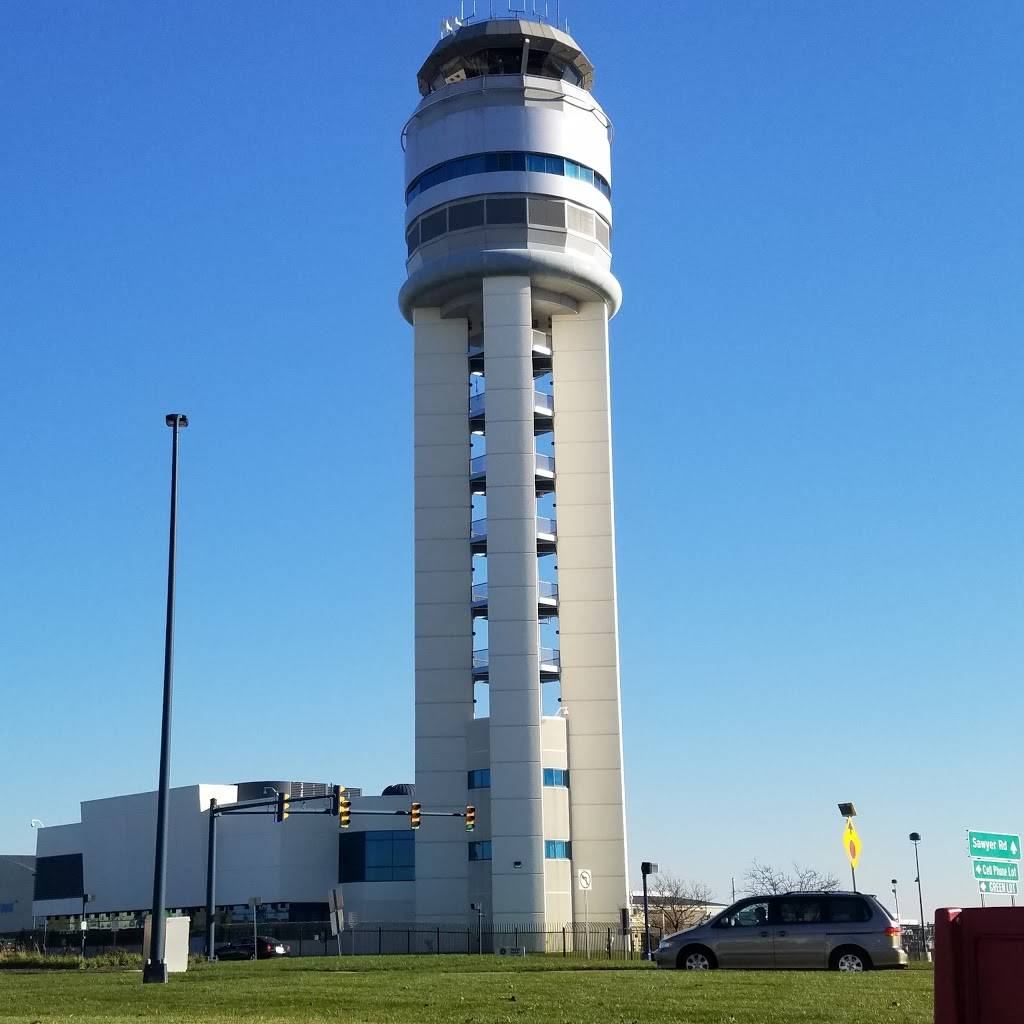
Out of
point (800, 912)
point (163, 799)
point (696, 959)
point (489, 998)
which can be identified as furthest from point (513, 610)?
point (489, 998)

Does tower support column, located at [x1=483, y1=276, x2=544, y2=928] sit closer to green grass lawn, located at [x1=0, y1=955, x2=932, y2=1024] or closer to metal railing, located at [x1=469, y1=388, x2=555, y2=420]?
metal railing, located at [x1=469, y1=388, x2=555, y2=420]

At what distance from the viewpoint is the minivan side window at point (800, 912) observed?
97.9ft

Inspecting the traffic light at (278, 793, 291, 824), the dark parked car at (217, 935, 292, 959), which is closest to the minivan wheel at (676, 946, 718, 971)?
the traffic light at (278, 793, 291, 824)

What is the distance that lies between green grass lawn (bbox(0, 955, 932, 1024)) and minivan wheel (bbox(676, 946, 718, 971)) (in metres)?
2.23

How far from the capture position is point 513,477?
69812 mm

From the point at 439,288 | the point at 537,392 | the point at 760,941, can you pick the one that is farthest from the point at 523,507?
the point at 760,941

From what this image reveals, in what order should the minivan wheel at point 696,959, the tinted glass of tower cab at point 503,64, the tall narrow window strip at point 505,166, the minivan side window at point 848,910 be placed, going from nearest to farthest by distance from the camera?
the minivan side window at point 848,910, the minivan wheel at point 696,959, the tall narrow window strip at point 505,166, the tinted glass of tower cab at point 503,64

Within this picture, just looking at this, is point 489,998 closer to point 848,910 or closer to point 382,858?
point 848,910

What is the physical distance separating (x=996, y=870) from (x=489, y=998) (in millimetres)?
16242

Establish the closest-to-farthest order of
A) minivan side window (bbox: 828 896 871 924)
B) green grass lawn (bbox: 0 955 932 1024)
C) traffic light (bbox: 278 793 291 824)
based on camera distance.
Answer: green grass lawn (bbox: 0 955 932 1024) → minivan side window (bbox: 828 896 871 924) → traffic light (bbox: 278 793 291 824)

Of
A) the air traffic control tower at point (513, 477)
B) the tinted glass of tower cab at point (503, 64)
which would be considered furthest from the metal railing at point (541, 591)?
the tinted glass of tower cab at point (503, 64)

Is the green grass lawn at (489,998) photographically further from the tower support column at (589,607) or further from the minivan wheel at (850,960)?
the tower support column at (589,607)

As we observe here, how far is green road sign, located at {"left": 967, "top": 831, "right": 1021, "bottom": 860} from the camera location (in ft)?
106

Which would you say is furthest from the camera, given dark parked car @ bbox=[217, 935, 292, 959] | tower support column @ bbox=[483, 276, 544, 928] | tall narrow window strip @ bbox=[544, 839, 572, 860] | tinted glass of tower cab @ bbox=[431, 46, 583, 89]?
tinted glass of tower cab @ bbox=[431, 46, 583, 89]
